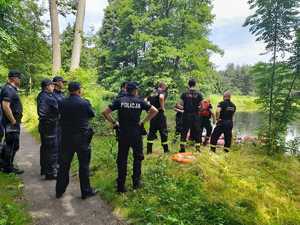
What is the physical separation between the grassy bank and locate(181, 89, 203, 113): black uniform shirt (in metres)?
1.24

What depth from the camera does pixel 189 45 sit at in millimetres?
26219

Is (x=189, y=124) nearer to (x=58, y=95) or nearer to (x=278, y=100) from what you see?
(x=58, y=95)

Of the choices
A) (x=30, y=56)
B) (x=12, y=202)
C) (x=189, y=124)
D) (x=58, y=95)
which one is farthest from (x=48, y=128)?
(x=30, y=56)

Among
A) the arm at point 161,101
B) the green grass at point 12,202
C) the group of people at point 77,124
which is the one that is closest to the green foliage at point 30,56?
the arm at point 161,101

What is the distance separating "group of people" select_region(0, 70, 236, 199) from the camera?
243 inches

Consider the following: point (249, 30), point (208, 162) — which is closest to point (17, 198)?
point (208, 162)

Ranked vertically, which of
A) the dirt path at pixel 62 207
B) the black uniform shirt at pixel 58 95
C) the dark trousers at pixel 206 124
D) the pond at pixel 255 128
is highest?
the black uniform shirt at pixel 58 95

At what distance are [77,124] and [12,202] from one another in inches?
64.2

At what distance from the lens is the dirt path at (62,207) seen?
17.7 feet

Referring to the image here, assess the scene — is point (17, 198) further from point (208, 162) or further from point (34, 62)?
point (34, 62)

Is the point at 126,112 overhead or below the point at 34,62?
below

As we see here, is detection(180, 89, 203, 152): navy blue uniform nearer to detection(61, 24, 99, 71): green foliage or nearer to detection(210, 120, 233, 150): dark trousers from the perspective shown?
detection(210, 120, 233, 150): dark trousers

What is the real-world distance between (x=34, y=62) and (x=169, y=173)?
63.4 ft

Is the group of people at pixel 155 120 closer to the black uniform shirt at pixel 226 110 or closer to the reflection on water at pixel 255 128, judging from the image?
the black uniform shirt at pixel 226 110
